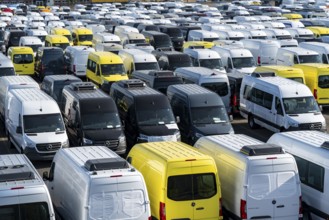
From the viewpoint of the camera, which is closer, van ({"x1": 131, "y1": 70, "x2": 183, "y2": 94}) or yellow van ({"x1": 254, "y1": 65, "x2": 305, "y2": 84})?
van ({"x1": 131, "y1": 70, "x2": 183, "y2": 94})

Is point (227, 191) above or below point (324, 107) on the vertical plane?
above

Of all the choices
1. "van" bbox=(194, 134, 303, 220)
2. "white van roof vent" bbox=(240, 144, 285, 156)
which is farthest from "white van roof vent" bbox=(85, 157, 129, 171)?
"white van roof vent" bbox=(240, 144, 285, 156)

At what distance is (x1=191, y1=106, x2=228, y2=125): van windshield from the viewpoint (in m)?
24.0

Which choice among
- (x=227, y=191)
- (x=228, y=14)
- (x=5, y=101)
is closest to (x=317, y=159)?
(x=227, y=191)

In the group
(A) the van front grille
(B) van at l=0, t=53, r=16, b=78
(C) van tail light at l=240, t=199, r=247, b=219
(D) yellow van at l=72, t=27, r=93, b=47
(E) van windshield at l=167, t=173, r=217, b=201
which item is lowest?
(D) yellow van at l=72, t=27, r=93, b=47

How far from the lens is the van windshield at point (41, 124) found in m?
22.9

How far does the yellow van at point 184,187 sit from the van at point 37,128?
24.6 feet

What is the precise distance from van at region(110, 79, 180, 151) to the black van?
0.71 metres

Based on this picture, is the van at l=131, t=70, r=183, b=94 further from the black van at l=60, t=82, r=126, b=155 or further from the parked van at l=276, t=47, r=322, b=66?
the parked van at l=276, t=47, r=322, b=66

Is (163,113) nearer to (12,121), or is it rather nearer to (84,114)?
(84,114)

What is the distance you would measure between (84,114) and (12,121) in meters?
2.70

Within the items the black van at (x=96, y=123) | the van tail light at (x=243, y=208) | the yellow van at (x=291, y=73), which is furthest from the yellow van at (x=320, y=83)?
the van tail light at (x=243, y=208)

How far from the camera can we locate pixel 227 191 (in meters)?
16.3

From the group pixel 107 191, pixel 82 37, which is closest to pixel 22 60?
pixel 82 37
